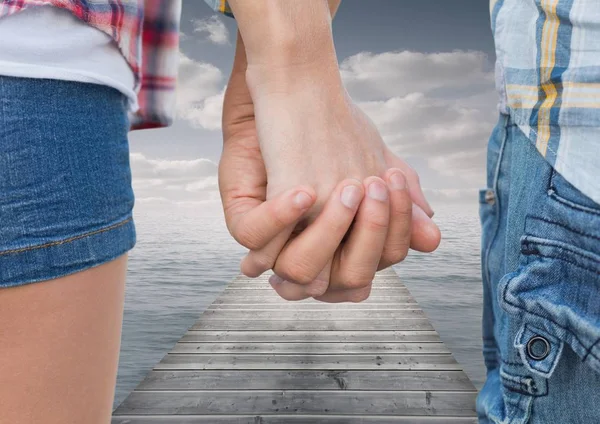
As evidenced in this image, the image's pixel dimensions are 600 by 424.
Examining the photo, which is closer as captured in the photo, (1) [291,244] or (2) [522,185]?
(2) [522,185]

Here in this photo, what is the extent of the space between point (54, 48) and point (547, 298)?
0.67 metres

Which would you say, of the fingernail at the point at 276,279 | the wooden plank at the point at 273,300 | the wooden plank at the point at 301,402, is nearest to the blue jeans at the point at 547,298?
the fingernail at the point at 276,279

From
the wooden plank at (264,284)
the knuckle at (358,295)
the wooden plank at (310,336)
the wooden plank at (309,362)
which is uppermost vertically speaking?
the knuckle at (358,295)

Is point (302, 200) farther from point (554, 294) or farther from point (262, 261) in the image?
point (554, 294)

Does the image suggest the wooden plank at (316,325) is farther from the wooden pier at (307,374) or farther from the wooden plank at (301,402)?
the wooden plank at (301,402)

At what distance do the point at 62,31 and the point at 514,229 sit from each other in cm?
63

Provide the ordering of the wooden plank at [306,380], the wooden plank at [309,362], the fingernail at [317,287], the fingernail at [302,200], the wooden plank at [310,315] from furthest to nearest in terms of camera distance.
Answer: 1. the wooden plank at [310,315]
2. the wooden plank at [309,362]
3. the wooden plank at [306,380]
4. the fingernail at [317,287]
5. the fingernail at [302,200]

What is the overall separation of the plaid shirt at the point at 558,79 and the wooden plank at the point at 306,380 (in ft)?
9.15

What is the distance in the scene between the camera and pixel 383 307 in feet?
17.5

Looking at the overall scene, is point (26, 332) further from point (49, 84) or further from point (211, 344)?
point (211, 344)

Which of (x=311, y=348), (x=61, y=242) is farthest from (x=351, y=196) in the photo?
(x=311, y=348)

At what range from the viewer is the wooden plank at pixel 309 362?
140 inches

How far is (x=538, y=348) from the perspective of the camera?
676 mm

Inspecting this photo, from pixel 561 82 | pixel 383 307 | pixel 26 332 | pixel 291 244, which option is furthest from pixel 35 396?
pixel 383 307
